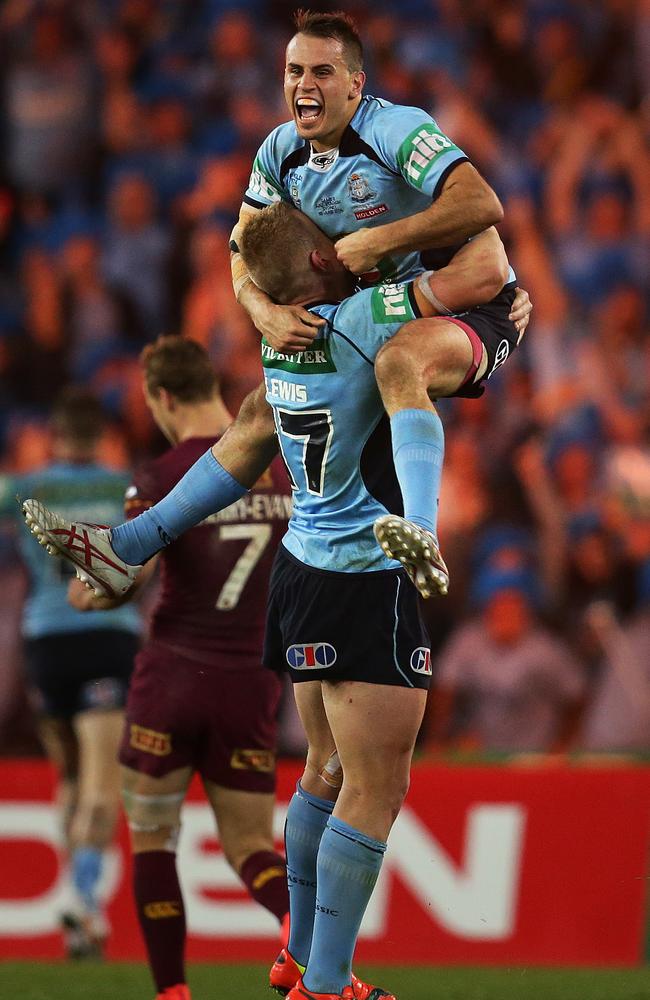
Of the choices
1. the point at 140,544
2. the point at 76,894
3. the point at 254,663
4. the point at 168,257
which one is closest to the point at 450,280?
the point at 140,544

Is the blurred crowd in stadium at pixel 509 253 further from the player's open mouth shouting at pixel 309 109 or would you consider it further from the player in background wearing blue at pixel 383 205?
the player's open mouth shouting at pixel 309 109

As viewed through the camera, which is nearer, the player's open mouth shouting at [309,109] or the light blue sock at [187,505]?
the player's open mouth shouting at [309,109]

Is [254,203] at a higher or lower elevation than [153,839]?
higher

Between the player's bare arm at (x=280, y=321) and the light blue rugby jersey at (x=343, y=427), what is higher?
the player's bare arm at (x=280, y=321)

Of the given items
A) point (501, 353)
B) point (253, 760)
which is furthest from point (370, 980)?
point (501, 353)

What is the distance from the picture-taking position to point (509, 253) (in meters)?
11.5

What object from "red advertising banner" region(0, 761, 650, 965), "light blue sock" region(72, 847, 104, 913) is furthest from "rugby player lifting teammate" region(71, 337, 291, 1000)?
"red advertising banner" region(0, 761, 650, 965)

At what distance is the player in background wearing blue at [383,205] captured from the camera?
474 cm

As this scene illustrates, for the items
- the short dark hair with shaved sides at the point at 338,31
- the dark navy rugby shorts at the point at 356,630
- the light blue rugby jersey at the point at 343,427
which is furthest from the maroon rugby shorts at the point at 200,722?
Result: the short dark hair with shaved sides at the point at 338,31

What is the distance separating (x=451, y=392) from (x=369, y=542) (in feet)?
1.63

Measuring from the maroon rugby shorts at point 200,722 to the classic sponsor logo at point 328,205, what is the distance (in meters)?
1.94

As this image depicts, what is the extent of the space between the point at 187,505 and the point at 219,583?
1.17 m

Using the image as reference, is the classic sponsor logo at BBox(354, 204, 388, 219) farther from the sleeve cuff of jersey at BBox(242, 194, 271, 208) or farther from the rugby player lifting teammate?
the rugby player lifting teammate

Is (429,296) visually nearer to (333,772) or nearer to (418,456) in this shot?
(418,456)
